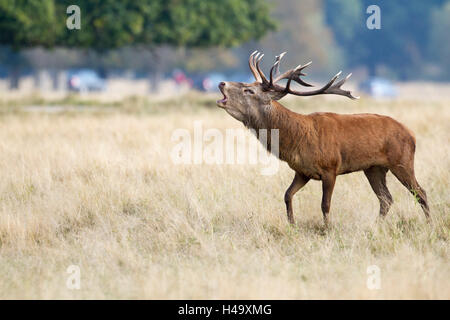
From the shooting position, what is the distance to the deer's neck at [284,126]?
7980 millimetres

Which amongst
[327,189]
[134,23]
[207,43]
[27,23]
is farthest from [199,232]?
[207,43]

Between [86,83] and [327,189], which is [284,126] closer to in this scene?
[327,189]

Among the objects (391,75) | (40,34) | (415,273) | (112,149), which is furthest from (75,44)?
(391,75)

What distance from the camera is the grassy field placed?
629cm

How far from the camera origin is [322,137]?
8023mm

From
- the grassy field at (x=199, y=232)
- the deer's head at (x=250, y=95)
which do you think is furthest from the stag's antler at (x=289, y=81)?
the grassy field at (x=199, y=232)

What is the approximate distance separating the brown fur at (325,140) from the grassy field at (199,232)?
1.66 ft

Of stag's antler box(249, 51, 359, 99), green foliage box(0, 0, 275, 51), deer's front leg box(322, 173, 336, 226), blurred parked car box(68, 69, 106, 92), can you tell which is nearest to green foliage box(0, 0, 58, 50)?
green foliage box(0, 0, 275, 51)

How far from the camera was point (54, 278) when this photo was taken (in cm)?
656

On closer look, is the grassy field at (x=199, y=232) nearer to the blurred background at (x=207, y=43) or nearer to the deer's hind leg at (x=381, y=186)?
the deer's hind leg at (x=381, y=186)

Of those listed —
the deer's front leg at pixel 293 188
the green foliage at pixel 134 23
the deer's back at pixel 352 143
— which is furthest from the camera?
the green foliage at pixel 134 23

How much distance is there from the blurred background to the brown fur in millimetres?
18405

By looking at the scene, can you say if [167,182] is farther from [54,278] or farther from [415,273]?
[415,273]

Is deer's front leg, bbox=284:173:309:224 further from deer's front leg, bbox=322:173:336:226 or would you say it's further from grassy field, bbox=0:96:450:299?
deer's front leg, bbox=322:173:336:226
